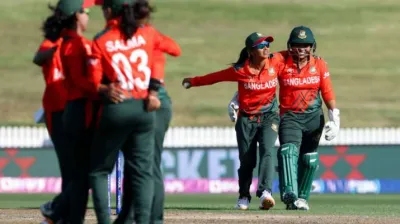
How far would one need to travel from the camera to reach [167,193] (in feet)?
76.9

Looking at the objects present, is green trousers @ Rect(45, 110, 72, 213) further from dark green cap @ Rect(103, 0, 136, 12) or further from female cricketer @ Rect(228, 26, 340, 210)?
female cricketer @ Rect(228, 26, 340, 210)

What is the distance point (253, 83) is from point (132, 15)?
211 inches

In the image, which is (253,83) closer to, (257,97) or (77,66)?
(257,97)

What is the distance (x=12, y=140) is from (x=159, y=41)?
18.3 meters

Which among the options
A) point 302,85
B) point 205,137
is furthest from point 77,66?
point 205,137

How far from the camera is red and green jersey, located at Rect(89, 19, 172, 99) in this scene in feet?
26.1

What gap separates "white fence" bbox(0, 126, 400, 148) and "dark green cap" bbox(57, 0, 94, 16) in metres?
16.2

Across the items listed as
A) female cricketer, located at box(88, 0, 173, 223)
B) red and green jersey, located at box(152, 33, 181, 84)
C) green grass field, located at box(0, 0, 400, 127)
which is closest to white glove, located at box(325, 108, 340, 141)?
red and green jersey, located at box(152, 33, 181, 84)

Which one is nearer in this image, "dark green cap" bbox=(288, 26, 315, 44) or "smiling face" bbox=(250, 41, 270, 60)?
"smiling face" bbox=(250, 41, 270, 60)

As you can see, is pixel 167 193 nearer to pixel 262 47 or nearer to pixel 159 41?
pixel 262 47

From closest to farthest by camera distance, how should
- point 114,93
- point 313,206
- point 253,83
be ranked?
1. point 114,93
2. point 253,83
3. point 313,206

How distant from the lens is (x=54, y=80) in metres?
9.08

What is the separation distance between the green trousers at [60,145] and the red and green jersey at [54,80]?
7 centimetres

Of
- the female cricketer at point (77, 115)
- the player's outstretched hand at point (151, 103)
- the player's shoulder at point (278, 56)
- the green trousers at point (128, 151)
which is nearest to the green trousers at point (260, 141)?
the player's shoulder at point (278, 56)
